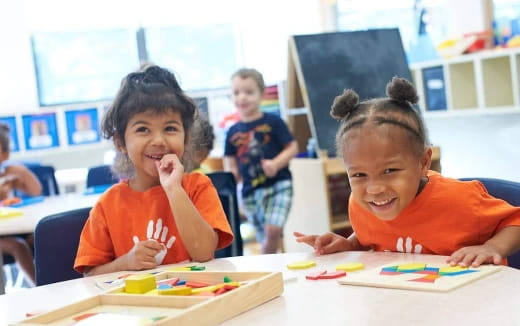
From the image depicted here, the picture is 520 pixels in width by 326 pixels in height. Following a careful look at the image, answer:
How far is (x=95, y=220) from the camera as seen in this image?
6.03 feet

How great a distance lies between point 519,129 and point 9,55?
445cm

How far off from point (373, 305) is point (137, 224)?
2.96 feet

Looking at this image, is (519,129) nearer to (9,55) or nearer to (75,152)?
(75,152)

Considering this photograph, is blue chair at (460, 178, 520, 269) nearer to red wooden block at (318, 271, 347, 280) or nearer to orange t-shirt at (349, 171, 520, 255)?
orange t-shirt at (349, 171, 520, 255)

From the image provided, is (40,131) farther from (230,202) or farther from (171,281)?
(171,281)

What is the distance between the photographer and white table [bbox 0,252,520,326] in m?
0.96

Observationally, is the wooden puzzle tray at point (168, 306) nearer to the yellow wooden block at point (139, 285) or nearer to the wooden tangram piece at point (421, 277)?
the yellow wooden block at point (139, 285)

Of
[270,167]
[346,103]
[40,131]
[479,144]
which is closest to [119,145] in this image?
[346,103]

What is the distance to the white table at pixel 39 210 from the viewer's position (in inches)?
103

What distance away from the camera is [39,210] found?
3.01 metres

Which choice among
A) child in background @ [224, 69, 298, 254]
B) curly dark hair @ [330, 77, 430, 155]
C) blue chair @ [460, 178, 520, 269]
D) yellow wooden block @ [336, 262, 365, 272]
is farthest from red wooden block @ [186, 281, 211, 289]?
child in background @ [224, 69, 298, 254]

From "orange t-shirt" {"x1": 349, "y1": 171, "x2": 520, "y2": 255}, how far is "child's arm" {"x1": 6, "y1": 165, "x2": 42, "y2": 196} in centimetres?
276

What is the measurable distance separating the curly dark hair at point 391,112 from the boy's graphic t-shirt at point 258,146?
8.42 ft

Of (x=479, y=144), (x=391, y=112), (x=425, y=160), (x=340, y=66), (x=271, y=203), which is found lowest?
(x=271, y=203)
